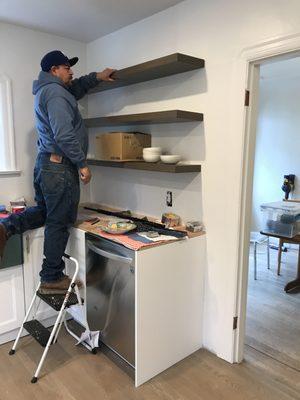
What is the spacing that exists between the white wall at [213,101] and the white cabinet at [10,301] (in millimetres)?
1186

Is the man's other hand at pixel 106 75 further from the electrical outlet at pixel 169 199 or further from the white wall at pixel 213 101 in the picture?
the electrical outlet at pixel 169 199

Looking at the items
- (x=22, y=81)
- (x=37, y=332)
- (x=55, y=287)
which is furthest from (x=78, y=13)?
(x=37, y=332)

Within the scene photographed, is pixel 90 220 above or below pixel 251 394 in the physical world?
above

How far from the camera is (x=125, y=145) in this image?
2.53m

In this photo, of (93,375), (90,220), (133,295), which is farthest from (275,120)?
(93,375)

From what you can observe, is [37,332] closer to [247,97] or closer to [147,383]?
[147,383]

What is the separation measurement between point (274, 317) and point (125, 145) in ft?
6.57

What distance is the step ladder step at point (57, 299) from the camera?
2.19 m

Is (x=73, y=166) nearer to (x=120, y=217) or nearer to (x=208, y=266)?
(x=120, y=217)

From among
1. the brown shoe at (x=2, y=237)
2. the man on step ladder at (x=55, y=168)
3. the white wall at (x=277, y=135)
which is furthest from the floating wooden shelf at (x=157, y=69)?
the white wall at (x=277, y=135)

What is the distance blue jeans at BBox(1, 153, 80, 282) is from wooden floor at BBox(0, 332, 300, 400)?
23.2 inches

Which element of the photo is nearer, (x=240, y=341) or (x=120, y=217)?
(x=240, y=341)

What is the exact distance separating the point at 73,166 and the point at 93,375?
1.43m

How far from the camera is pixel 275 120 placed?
488 cm
